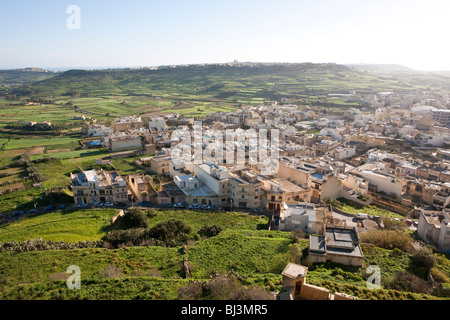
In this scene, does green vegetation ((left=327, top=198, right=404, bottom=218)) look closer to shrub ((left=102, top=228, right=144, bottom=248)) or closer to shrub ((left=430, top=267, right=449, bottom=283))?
shrub ((left=430, top=267, right=449, bottom=283))

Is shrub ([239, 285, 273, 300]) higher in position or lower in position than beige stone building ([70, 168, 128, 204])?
higher

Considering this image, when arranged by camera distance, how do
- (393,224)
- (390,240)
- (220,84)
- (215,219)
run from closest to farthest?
(390,240)
(393,224)
(215,219)
(220,84)

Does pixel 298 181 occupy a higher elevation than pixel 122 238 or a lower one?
higher

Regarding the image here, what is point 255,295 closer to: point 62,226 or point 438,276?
point 438,276

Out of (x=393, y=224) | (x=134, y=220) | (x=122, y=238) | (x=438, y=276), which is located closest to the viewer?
(x=438, y=276)

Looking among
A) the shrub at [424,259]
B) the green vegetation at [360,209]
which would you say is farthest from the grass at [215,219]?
the shrub at [424,259]

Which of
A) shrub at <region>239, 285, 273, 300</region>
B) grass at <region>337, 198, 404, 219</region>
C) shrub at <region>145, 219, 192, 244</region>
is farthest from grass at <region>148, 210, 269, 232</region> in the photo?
shrub at <region>239, 285, 273, 300</region>

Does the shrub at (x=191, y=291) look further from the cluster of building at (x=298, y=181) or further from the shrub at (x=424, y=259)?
the shrub at (x=424, y=259)

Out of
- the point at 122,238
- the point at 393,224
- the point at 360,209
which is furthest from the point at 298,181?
the point at 122,238
